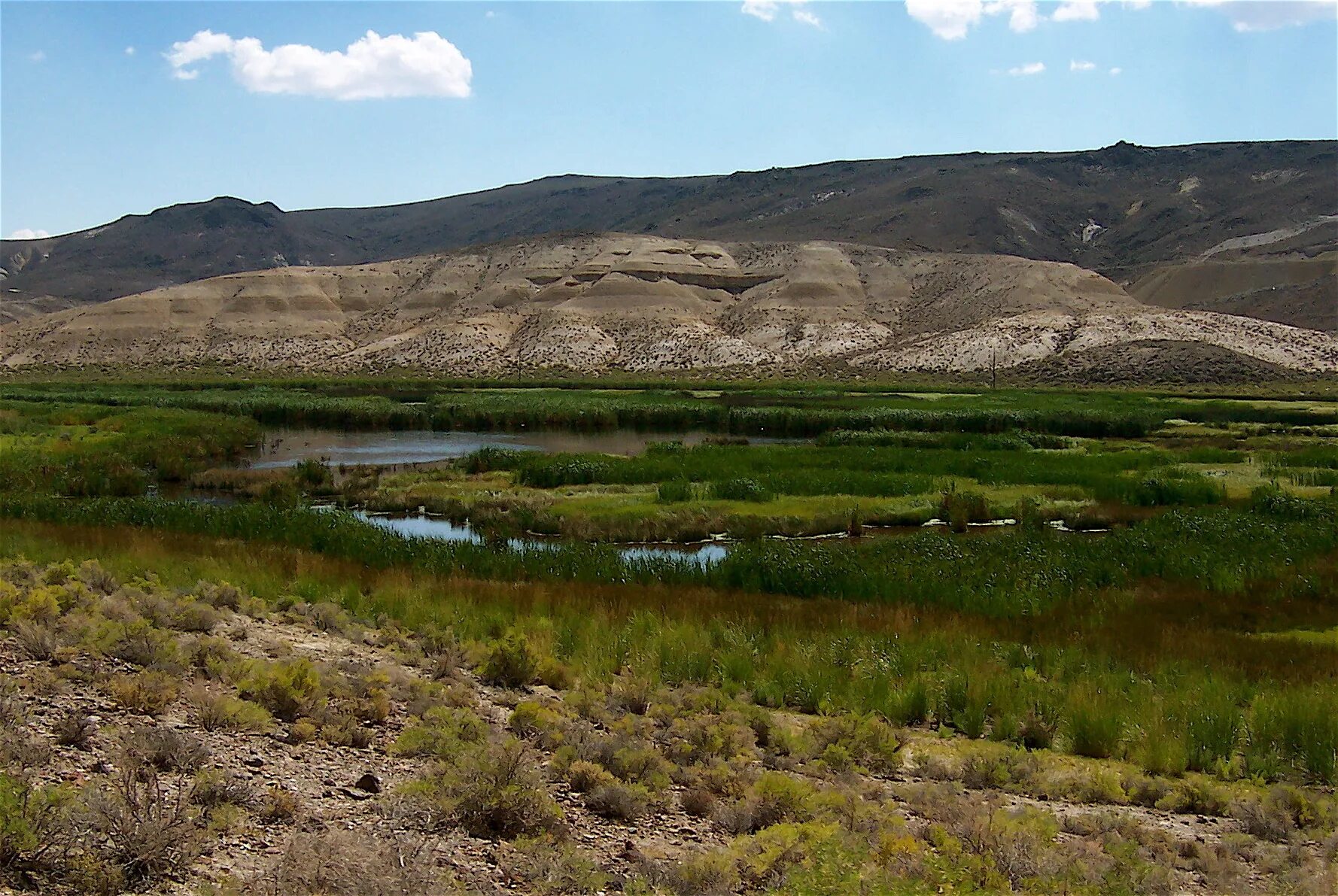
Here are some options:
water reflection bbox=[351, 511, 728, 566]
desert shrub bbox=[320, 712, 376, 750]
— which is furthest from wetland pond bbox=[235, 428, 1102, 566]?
desert shrub bbox=[320, 712, 376, 750]

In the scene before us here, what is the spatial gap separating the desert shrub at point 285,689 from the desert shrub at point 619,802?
9.90 ft

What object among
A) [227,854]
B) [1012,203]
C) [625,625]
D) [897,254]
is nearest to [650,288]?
[897,254]

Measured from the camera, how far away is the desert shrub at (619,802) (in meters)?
8.45

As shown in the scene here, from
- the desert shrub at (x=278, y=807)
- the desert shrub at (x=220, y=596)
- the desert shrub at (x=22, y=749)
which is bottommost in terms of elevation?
the desert shrub at (x=220, y=596)

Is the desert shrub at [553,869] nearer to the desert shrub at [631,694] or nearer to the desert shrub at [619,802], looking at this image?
the desert shrub at [619,802]

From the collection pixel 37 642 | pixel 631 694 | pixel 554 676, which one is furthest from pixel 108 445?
pixel 631 694

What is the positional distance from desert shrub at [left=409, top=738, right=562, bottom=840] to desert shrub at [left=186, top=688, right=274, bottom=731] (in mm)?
1838

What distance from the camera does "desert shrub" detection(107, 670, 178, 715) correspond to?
9328 mm

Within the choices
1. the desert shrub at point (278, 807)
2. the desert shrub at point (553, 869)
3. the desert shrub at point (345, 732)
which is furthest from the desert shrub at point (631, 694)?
the desert shrub at point (278, 807)

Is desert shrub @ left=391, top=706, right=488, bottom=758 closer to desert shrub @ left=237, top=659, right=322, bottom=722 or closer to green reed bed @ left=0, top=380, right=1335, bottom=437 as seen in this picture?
desert shrub @ left=237, top=659, right=322, bottom=722

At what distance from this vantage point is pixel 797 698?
12453 millimetres

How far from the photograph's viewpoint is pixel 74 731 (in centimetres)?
838

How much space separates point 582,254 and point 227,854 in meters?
141

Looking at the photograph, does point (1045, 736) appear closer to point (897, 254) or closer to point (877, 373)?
point (877, 373)
